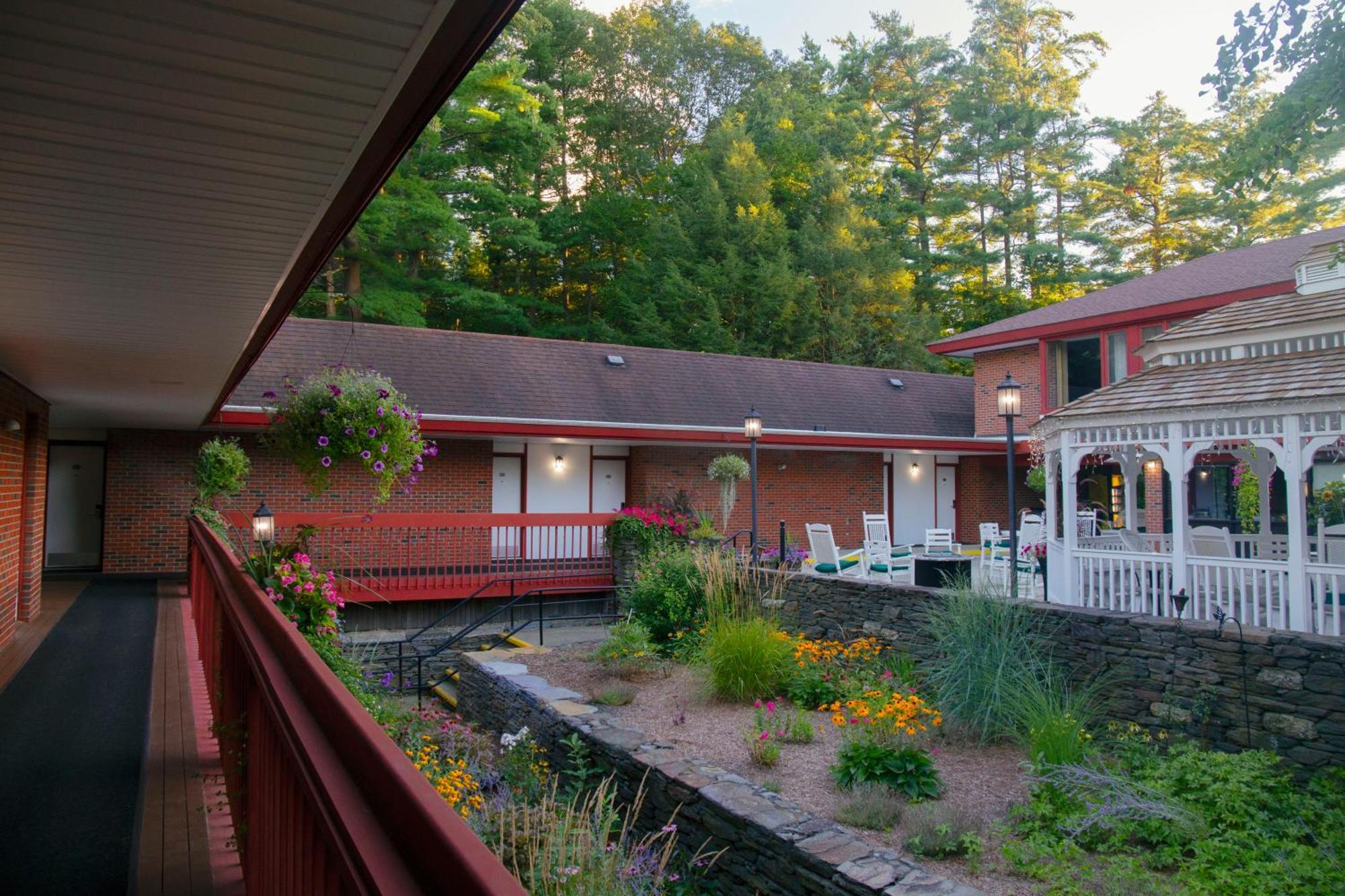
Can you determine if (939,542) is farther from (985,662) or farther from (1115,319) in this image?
(985,662)

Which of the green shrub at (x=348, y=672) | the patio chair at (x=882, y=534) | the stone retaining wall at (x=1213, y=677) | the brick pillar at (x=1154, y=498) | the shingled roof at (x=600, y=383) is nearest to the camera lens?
the green shrub at (x=348, y=672)

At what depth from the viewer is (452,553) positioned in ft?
43.6

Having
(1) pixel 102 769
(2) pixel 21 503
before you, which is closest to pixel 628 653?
(1) pixel 102 769

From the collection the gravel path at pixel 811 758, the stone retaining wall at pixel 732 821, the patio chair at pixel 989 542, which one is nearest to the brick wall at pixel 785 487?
the patio chair at pixel 989 542

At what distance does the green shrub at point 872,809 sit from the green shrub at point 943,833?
0.39 ft

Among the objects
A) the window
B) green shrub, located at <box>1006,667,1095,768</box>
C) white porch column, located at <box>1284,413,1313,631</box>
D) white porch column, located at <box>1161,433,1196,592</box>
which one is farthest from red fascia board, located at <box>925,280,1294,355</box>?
green shrub, located at <box>1006,667,1095,768</box>

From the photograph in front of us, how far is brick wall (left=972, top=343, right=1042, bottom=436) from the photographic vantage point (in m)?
19.7

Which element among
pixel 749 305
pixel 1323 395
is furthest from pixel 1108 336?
pixel 749 305

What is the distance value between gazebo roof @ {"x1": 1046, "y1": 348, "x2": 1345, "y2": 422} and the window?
26.1 feet

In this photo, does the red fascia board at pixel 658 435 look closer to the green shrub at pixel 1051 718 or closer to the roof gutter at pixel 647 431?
the roof gutter at pixel 647 431

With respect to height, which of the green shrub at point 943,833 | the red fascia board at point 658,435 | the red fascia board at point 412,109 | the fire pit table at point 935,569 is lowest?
the green shrub at point 943,833

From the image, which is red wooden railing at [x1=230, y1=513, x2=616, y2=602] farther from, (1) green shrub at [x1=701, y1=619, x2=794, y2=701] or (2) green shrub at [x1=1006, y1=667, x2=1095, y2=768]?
(2) green shrub at [x1=1006, y1=667, x2=1095, y2=768]

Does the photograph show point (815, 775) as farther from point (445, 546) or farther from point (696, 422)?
point (696, 422)

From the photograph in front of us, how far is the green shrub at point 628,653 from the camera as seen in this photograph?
951cm
